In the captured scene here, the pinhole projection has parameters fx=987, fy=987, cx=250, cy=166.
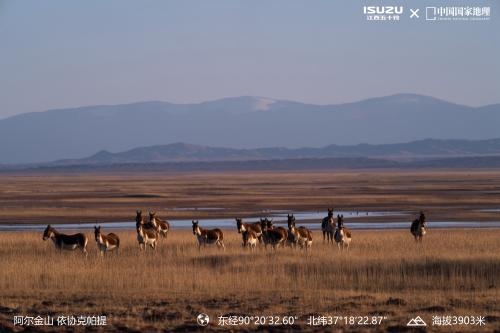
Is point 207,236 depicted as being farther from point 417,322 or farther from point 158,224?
point 417,322

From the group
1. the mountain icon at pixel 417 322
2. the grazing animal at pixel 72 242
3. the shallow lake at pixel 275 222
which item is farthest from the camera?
the shallow lake at pixel 275 222

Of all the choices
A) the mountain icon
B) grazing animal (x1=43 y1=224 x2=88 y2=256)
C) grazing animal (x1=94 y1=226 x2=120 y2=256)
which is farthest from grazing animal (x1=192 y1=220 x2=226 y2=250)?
the mountain icon

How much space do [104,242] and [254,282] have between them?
637 cm

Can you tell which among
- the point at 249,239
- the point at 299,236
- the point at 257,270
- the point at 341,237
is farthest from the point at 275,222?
the point at 257,270

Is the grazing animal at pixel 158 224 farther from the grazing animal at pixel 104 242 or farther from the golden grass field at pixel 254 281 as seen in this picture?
the grazing animal at pixel 104 242

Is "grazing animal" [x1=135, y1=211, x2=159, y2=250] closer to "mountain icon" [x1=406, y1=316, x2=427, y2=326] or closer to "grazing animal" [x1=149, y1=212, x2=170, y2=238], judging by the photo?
"grazing animal" [x1=149, y1=212, x2=170, y2=238]

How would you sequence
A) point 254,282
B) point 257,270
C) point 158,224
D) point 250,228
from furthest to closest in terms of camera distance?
point 158,224 → point 250,228 → point 257,270 → point 254,282

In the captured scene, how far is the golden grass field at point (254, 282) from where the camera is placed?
1631 cm

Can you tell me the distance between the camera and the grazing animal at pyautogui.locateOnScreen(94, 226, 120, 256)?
83.1 feet

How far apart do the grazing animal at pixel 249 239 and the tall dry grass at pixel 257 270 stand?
0.40 m

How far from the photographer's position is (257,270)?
886 inches

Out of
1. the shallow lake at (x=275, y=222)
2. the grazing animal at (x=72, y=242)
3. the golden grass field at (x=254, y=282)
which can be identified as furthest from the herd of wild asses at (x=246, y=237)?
the shallow lake at (x=275, y=222)

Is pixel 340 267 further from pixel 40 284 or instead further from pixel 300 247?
pixel 40 284

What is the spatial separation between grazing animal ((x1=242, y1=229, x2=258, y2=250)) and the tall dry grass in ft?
1.31
